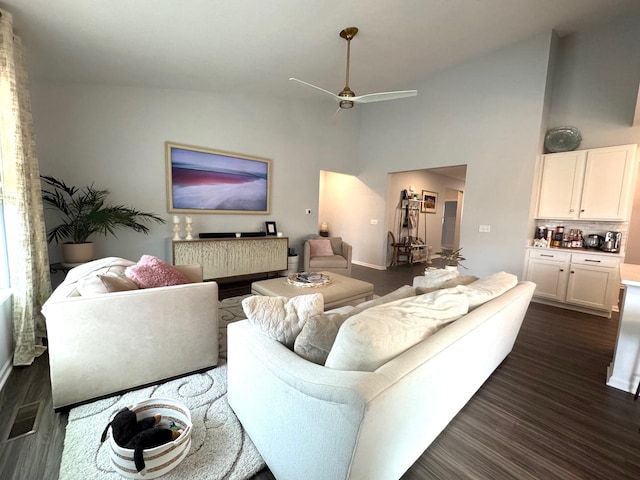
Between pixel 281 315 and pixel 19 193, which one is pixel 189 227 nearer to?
pixel 19 193

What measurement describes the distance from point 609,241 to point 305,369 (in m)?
4.66

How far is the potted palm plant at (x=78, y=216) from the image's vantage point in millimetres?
2975

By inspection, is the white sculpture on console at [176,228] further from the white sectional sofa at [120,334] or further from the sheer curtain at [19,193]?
the white sectional sofa at [120,334]

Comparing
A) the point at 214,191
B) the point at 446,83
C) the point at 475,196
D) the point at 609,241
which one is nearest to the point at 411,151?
the point at 446,83

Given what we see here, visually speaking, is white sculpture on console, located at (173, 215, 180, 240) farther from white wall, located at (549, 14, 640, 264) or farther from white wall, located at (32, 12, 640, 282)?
white wall, located at (549, 14, 640, 264)

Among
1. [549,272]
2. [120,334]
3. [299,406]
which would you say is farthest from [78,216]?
[549,272]

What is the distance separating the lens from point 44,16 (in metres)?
1.91

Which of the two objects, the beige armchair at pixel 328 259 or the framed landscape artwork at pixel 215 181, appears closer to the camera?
the framed landscape artwork at pixel 215 181

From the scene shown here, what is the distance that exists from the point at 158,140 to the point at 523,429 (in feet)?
15.7

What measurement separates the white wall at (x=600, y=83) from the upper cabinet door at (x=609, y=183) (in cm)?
28

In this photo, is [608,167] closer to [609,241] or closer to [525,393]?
[609,241]

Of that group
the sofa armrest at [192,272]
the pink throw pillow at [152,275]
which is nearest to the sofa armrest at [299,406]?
the pink throw pillow at [152,275]

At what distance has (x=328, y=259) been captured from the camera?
4.50 metres

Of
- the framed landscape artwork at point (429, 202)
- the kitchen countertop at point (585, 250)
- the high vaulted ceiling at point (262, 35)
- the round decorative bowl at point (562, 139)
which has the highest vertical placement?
the high vaulted ceiling at point (262, 35)
